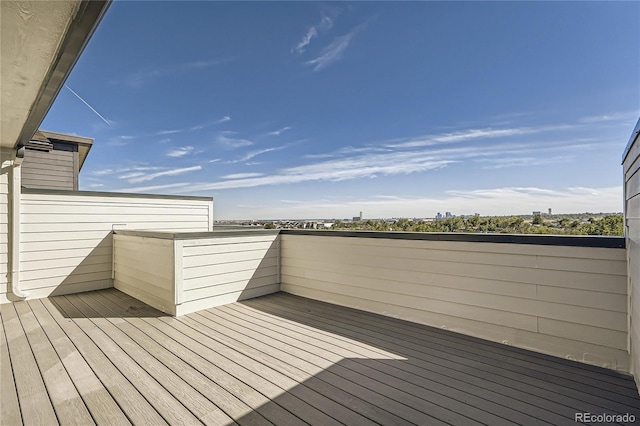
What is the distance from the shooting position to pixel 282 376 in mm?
2148

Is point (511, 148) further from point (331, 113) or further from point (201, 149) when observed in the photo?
point (201, 149)

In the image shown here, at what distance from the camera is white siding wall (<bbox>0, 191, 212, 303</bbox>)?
430 centimetres

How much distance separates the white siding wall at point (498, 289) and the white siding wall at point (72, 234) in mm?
3542

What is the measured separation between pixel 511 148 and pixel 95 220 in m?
11.7

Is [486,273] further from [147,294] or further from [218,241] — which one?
[147,294]

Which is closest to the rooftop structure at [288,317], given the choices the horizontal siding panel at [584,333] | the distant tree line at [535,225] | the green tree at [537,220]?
the horizontal siding panel at [584,333]

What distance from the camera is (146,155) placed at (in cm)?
1130

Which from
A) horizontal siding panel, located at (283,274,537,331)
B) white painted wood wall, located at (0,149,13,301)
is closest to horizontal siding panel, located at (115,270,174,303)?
white painted wood wall, located at (0,149,13,301)

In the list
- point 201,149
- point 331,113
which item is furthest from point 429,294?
point 201,149

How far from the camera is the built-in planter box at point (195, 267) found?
11.7 feet

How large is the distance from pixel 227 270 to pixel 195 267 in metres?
0.45

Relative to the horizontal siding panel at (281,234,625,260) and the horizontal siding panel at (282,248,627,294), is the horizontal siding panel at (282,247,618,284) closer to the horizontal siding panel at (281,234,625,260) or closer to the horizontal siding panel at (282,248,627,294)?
the horizontal siding panel at (282,248,627,294)

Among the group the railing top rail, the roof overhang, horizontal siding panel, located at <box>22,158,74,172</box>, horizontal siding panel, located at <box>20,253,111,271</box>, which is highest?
horizontal siding panel, located at <box>22,158,74,172</box>

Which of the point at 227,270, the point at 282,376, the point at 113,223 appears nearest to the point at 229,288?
the point at 227,270
